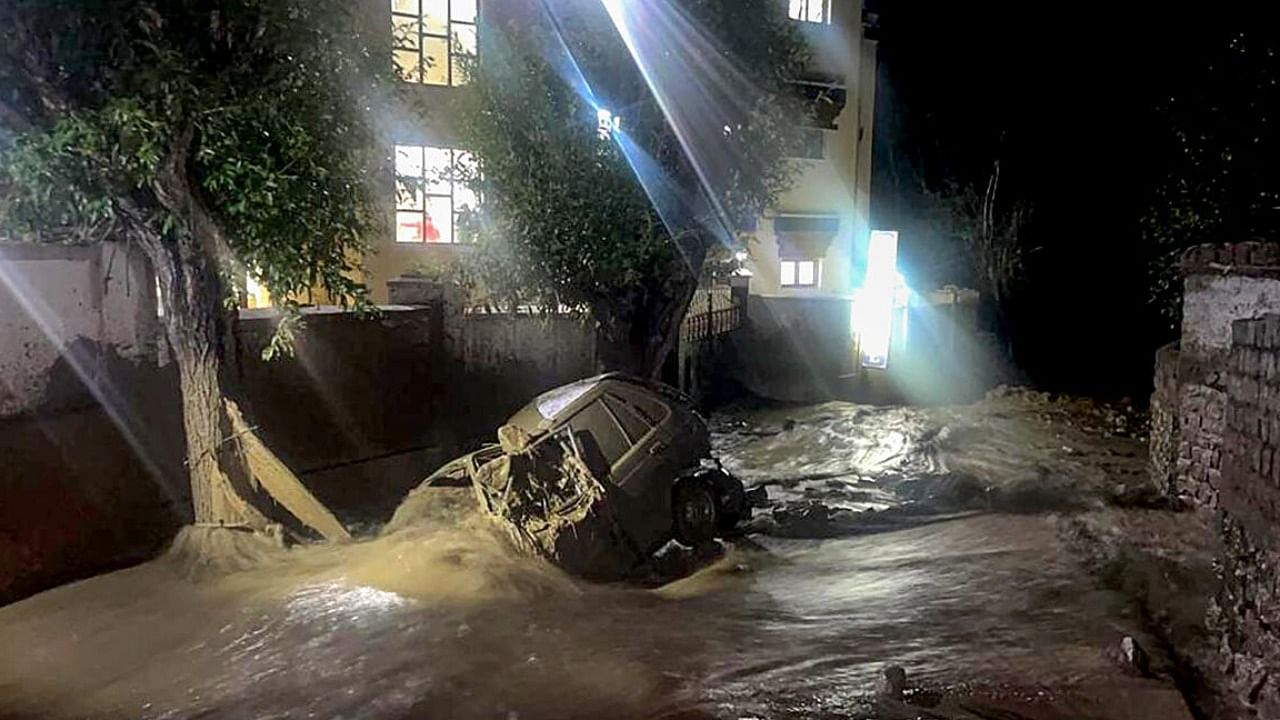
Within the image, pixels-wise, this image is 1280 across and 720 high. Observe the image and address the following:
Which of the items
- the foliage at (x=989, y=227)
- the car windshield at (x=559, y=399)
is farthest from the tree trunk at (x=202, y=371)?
the foliage at (x=989, y=227)

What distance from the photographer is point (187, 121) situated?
8453mm

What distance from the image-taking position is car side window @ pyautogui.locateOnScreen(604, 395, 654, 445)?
35.5 ft

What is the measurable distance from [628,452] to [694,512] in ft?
4.08

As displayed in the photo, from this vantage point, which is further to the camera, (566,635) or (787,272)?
(787,272)

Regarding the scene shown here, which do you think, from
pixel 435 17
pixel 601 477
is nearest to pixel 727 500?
pixel 601 477

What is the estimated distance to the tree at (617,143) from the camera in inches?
562

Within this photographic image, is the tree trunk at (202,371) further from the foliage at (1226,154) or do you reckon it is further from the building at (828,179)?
the building at (828,179)

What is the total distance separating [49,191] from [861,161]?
22177 mm

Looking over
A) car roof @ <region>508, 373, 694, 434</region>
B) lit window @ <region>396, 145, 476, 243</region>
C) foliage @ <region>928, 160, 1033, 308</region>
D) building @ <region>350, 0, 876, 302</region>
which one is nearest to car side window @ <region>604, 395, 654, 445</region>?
car roof @ <region>508, 373, 694, 434</region>

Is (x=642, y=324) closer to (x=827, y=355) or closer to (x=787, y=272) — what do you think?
(x=827, y=355)

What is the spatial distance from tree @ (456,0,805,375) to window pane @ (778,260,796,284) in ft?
36.8

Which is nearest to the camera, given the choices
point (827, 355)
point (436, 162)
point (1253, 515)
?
point (1253, 515)

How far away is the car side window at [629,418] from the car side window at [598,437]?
3.1 inches

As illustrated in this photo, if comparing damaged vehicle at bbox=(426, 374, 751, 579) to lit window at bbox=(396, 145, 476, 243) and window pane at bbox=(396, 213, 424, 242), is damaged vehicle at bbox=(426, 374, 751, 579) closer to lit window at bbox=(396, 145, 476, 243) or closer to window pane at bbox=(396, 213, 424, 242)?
lit window at bbox=(396, 145, 476, 243)
